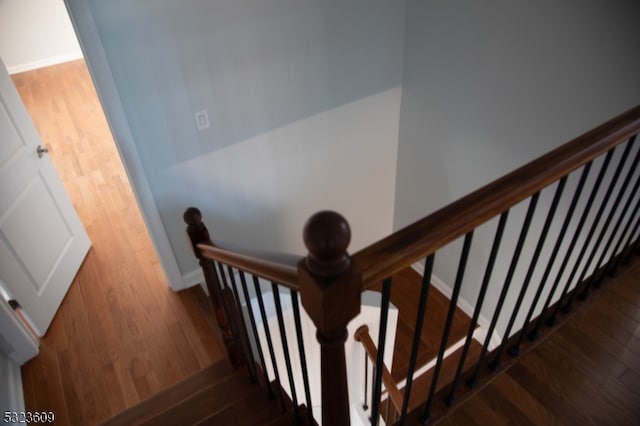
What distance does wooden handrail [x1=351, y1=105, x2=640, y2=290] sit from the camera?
0.73 metres

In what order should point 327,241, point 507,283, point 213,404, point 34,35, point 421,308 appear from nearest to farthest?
point 327,241, point 421,308, point 507,283, point 213,404, point 34,35

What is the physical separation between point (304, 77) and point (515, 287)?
7.33 feet

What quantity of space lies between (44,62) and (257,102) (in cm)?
625

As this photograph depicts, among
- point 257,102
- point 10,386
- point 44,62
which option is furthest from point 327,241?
point 44,62

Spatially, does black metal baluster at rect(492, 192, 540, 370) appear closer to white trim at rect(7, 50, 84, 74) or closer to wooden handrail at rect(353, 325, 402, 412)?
wooden handrail at rect(353, 325, 402, 412)

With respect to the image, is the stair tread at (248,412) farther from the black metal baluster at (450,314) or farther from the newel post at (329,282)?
the newel post at (329,282)

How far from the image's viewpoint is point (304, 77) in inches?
103

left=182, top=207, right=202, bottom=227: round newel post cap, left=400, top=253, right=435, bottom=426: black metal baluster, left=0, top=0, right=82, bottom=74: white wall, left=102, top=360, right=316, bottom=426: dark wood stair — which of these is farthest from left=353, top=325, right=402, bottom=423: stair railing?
left=0, top=0, right=82, bottom=74: white wall

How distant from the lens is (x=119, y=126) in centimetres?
209

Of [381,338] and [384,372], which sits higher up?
[381,338]

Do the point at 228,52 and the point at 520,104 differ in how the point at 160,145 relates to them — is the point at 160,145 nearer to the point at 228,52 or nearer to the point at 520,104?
the point at 228,52

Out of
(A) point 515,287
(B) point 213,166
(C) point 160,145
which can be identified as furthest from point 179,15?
(A) point 515,287

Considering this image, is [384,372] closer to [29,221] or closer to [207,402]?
[207,402]

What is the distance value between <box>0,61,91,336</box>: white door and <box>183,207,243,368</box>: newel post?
4.51ft
